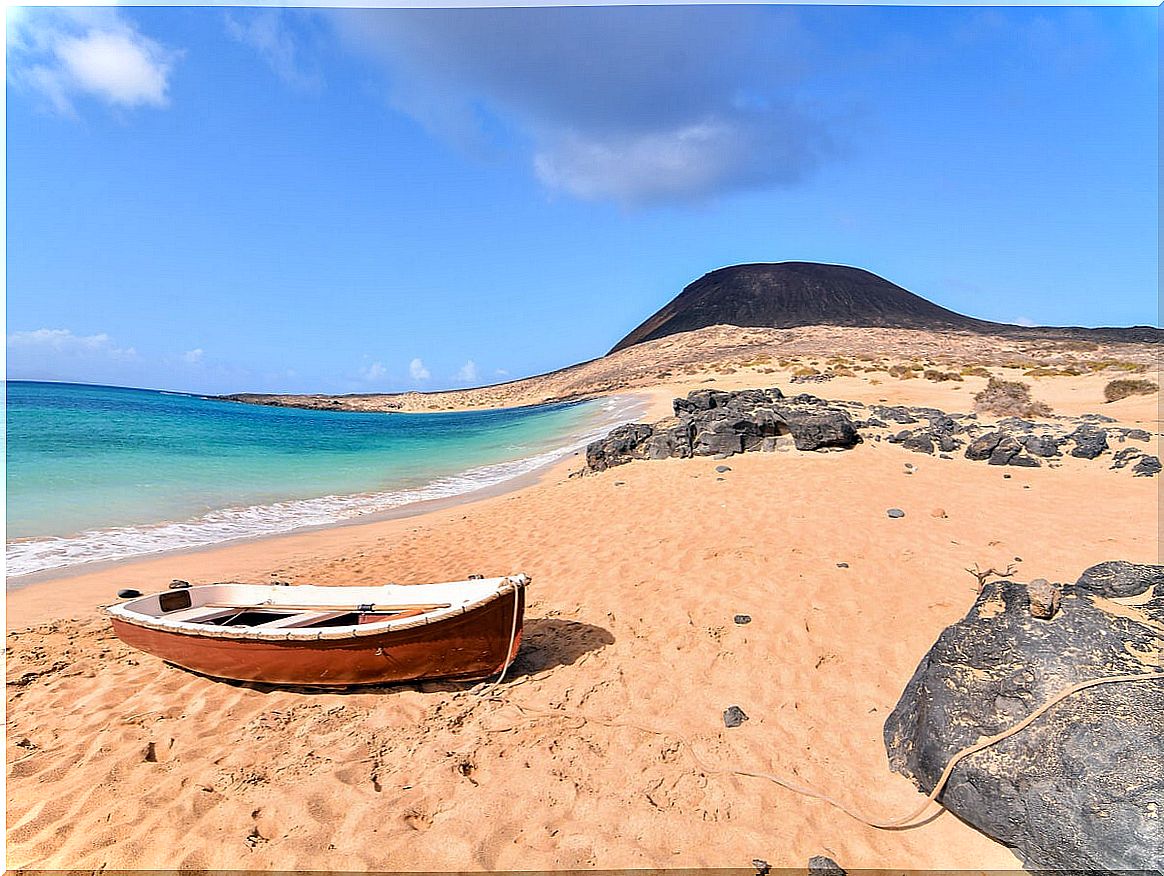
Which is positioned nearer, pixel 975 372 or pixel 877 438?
pixel 877 438

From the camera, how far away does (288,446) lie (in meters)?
31.9

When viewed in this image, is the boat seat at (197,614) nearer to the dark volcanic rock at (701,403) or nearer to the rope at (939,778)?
the rope at (939,778)

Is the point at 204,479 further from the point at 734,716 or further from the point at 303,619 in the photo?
the point at 734,716

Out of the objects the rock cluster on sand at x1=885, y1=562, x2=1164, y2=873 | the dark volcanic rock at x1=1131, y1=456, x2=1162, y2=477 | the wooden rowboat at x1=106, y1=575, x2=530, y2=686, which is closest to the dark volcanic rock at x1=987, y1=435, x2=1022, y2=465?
the dark volcanic rock at x1=1131, y1=456, x2=1162, y2=477

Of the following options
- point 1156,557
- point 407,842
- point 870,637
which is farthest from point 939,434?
point 407,842

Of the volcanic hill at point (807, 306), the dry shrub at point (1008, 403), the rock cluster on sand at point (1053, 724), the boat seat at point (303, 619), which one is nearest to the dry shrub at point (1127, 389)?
the dry shrub at point (1008, 403)

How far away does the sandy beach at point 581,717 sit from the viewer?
3342mm

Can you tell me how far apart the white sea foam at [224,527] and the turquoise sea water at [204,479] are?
3 cm

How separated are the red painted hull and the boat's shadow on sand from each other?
0.09 meters

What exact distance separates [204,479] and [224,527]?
752 centimetres

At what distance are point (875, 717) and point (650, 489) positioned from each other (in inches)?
306

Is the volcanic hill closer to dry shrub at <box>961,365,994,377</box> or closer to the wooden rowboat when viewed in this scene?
dry shrub at <box>961,365,994,377</box>

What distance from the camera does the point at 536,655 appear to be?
5.87 m

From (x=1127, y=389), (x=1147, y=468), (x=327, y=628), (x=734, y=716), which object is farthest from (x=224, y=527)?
(x=1127, y=389)
